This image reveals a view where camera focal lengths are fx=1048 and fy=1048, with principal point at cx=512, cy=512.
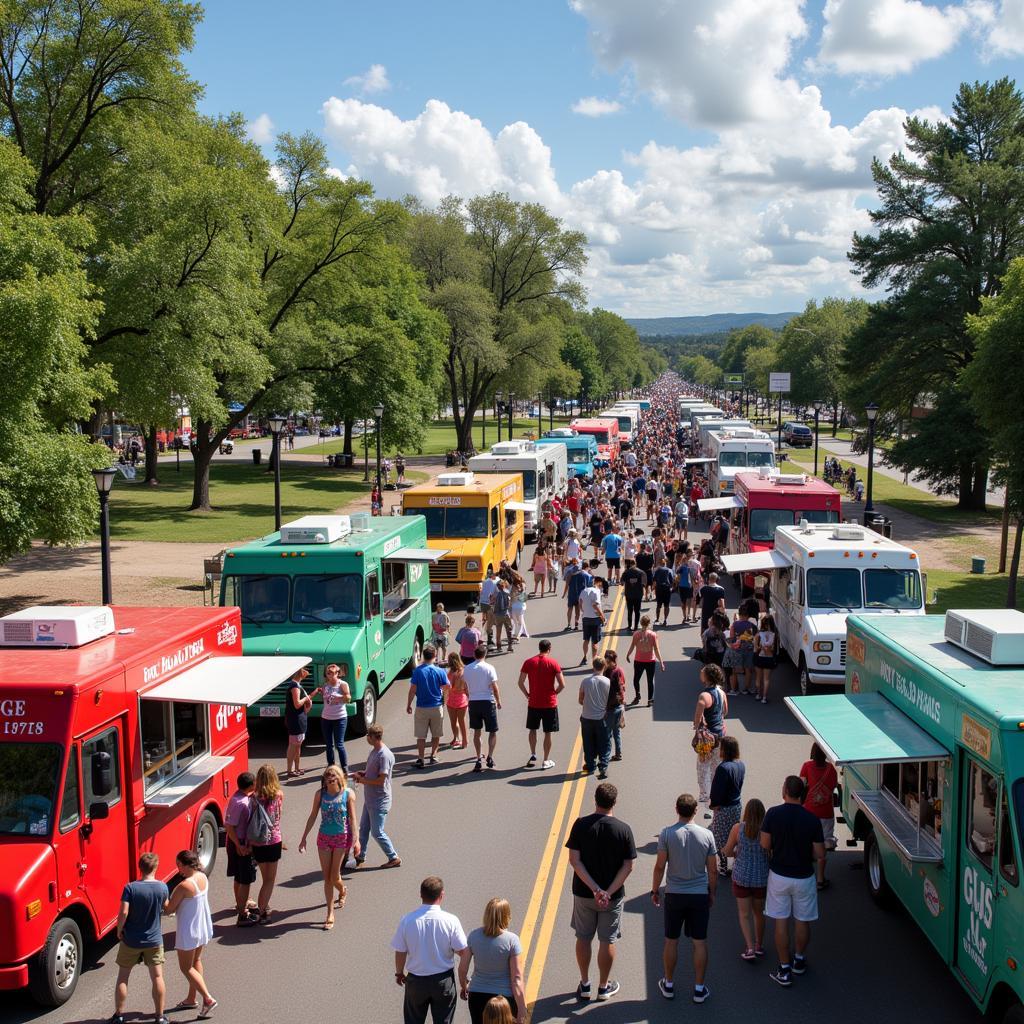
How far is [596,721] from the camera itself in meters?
12.6

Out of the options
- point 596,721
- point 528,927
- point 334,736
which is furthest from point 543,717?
point 528,927

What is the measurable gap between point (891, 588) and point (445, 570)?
10.1 m

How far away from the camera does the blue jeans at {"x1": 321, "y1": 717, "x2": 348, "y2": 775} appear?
1280cm

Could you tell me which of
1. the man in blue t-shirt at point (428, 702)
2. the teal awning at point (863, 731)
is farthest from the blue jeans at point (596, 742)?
the teal awning at point (863, 731)

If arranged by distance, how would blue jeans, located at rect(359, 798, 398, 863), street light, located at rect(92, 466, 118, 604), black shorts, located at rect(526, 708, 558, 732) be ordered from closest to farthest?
1. blue jeans, located at rect(359, 798, 398, 863)
2. black shorts, located at rect(526, 708, 558, 732)
3. street light, located at rect(92, 466, 118, 604)

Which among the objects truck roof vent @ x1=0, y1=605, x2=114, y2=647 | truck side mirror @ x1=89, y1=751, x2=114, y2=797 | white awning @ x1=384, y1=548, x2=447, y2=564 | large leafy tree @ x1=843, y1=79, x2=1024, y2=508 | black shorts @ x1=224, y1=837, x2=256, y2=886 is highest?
large leafy tree @ x1=843, y1=79, x2=1024, y2=508

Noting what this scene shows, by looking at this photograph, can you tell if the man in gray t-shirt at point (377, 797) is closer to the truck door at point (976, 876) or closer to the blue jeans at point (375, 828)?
the blue jeans at point (375, 828)

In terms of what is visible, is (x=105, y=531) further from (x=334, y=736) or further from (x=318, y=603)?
(x=334, y=736)

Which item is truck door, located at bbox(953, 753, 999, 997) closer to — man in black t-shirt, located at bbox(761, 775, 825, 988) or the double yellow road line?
man in black t-shirt, located at bbox(761, 775, 825, 988)

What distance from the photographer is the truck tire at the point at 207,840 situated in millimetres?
10064

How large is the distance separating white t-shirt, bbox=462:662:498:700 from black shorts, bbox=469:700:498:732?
69 mm

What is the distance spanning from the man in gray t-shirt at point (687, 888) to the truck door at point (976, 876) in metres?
1.74

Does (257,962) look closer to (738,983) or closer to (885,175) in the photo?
(738,983)

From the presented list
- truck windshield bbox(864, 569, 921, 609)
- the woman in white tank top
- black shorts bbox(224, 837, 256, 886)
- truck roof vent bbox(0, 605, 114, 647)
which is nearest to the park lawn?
truck windshield bbox(864, 569, 921, 609)
